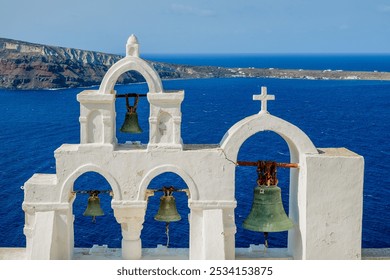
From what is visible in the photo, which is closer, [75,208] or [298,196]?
[298,196]

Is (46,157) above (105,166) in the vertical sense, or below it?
below

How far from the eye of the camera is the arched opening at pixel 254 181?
141ft

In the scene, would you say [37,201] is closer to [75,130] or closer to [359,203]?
[359,203]

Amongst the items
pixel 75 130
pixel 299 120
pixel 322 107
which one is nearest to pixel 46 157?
pixel 75 130

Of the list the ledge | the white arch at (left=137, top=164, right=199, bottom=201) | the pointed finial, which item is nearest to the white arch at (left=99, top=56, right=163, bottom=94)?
the pointed finial

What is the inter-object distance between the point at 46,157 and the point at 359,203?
68396mm

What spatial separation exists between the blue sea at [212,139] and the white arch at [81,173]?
28025 millimetres

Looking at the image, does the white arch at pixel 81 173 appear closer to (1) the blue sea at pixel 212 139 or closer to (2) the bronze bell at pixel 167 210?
(2) the bronze bell at pixel 167 210

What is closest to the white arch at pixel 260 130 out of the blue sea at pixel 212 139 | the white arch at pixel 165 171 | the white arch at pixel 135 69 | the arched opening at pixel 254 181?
the white arch at pixel 165 171

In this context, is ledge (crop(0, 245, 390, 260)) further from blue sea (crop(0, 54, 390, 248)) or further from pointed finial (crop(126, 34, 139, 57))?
blue sea (crop(0, 54, 390, 248))

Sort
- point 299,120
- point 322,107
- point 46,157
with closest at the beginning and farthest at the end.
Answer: point 46,157 → point 299,120 → point 322,107

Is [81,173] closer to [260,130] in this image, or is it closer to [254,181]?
[260,130]

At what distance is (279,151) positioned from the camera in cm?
8044
